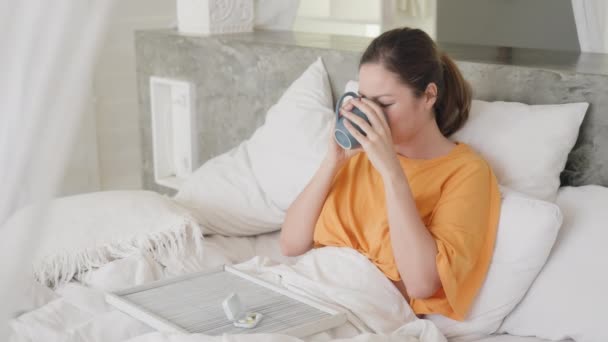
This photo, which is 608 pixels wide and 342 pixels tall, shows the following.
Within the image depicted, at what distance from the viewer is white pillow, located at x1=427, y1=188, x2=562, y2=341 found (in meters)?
1.55

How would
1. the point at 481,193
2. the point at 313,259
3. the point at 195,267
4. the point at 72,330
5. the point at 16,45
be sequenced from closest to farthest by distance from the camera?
the point at 16,45 → the point at 72,330 → the point at 481,193 → the point at 313,259 → the point at 195,267

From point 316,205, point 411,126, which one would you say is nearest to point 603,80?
point 411,126

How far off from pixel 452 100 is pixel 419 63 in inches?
6.2

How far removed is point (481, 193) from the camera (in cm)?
158

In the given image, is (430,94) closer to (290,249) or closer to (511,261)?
(511,261)

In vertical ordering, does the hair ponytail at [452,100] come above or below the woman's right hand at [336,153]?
above

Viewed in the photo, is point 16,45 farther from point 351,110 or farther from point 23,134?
point 351,110

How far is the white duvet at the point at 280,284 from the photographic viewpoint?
1451mm

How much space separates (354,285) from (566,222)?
0.44m

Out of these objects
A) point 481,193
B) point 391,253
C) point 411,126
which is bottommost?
point 391,253

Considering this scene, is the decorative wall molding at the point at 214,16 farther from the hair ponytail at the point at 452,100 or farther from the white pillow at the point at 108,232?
the hair ponytail at the point at 452,100

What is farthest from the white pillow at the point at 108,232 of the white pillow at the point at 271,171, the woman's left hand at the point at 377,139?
the woman's left hand at the point at 377,139

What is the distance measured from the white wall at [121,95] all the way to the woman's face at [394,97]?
1.99 m

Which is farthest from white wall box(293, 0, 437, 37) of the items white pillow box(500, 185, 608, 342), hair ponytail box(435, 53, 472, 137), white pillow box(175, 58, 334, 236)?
white pillow box(500, 185, 608, 342)
